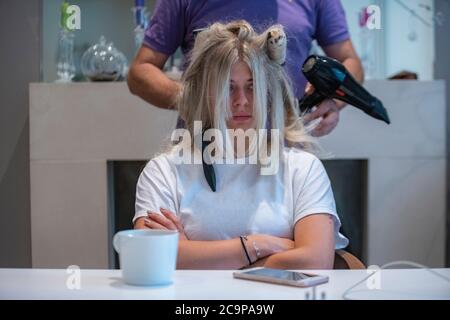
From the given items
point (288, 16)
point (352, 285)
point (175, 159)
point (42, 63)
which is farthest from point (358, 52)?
point (352, 285)

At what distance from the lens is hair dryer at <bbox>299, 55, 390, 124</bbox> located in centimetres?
123

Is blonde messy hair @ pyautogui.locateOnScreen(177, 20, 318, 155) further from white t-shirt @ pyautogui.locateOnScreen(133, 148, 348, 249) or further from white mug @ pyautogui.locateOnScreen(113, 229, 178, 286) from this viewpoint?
white mug @ pyautogui.locateOnScreen(113, 229, 178, 286)

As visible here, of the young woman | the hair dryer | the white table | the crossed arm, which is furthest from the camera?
the hair dryer

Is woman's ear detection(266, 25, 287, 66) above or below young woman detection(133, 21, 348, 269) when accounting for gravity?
above

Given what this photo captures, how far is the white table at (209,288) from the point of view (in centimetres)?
71

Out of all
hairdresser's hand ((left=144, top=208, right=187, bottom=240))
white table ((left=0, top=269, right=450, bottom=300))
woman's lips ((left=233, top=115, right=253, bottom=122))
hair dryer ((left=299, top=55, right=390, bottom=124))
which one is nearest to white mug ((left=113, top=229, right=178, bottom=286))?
white table ((left=0, top=269, right=450, bottom=300))

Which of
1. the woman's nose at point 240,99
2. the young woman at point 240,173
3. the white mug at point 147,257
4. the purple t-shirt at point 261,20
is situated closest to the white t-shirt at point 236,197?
the young woman at point 240,173

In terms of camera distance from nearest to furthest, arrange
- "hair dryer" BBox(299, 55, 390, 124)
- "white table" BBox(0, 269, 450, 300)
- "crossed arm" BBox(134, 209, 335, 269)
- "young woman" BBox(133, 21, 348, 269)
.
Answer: "white table" BBox(0, 269, 450, 300)
"crossed arm" BBox(134, 209, 335, 269)
"young woman" BBox(133, 21, 348, 269)
"hair dryer" BBox(299, 55, 390, 124)

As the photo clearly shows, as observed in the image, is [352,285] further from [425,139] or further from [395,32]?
[425,139]

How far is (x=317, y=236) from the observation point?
3.49 ft

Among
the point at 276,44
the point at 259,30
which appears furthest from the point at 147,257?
the point at 259,30

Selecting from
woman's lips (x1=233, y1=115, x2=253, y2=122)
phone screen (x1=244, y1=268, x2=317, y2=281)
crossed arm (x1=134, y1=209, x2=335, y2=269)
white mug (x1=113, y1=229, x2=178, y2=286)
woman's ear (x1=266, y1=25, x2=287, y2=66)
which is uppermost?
woman's ear (x1=266, y1=25, x2=287, y2=66)

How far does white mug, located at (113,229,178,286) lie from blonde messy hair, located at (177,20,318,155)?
0.46m

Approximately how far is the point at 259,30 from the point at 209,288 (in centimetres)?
68
